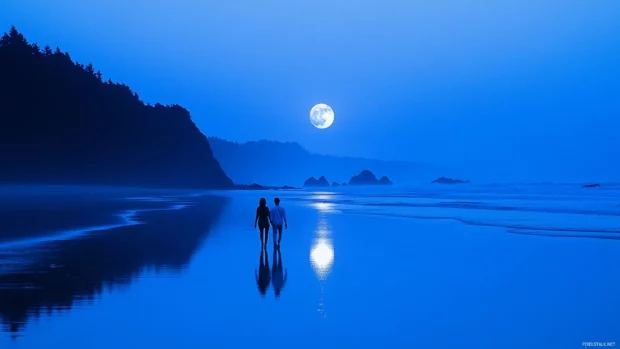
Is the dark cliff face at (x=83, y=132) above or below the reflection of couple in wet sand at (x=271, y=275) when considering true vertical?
above

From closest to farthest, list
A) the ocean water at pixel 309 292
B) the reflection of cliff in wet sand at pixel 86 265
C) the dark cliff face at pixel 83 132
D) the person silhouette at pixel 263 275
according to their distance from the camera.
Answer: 1. the ocean water at pixel 309 292
2. the reflection of cliff in wet sand at pixel 86 265
3. the person silhouette at pixel 263 275
4. the dark cliff face at pixel 83 132

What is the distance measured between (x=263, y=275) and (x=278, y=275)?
1.12 ft

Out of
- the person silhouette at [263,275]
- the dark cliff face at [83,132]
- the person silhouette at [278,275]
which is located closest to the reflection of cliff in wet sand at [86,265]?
the person silhouette at [263,275]

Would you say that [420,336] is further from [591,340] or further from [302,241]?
[302,241]

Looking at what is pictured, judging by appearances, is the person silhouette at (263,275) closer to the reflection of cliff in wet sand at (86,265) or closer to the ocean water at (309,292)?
the ocean water at (309,292)

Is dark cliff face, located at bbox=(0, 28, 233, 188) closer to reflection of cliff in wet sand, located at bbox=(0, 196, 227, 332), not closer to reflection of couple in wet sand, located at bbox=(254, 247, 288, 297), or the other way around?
reflection of cliff in wet sand, located at bbox=(0, 196, 227, 332)

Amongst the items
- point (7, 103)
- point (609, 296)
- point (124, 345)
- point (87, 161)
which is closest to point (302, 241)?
point (609, 296)

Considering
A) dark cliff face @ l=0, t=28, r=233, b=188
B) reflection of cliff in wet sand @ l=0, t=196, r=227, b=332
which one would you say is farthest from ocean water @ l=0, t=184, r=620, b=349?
dark cliff face @ l=0, t=28, r=233, b=188

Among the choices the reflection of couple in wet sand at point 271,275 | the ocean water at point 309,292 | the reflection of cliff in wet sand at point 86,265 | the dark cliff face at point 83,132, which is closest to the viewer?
the ocean water at point 309,292

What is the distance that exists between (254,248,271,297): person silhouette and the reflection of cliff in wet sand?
1938 millimetres

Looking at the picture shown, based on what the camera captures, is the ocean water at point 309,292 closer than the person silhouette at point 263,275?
Yes

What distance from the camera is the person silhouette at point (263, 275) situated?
36.7 ft

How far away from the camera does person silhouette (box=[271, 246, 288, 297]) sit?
11.3 meters

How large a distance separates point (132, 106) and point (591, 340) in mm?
119429
